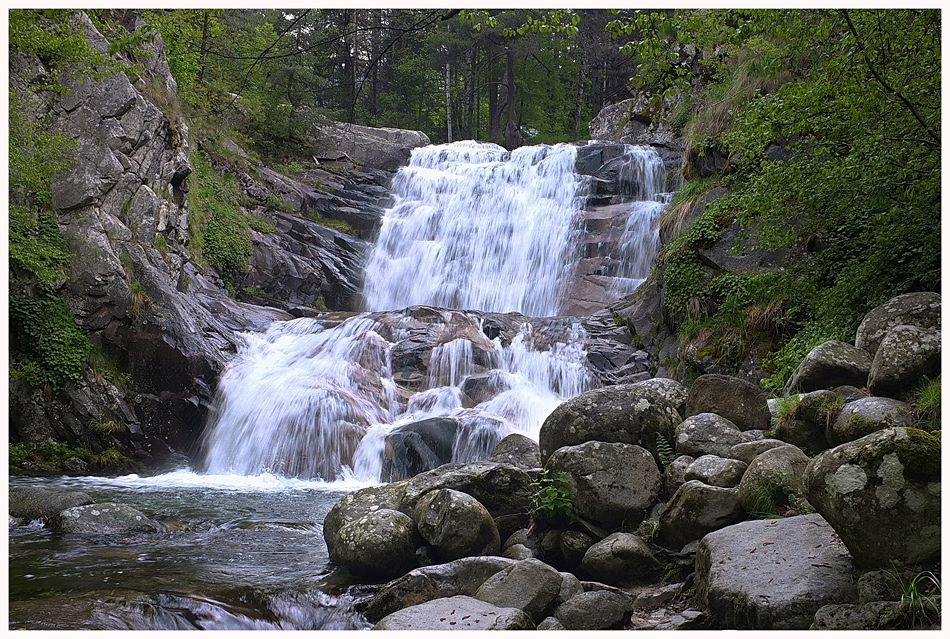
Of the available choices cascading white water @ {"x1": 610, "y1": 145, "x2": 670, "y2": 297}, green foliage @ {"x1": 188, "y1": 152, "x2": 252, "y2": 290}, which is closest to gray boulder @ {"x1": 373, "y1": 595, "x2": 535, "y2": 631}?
cascading white water @ {"x1": 610, "y1": 145, "x2": 670, "y2": 297}

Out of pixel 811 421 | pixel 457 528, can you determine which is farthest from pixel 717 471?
pixel 457 528

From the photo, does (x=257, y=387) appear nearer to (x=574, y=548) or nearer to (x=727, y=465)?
(x=574, y=548)

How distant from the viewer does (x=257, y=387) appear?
46.0 ft

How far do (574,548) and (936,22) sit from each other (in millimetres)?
6254

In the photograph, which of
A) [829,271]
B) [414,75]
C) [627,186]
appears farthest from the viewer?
[414,75]

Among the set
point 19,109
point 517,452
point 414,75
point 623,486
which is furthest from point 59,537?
point 414,75

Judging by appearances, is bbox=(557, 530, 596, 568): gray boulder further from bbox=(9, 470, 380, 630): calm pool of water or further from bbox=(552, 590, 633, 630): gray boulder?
bbox=(9, 470, 380, 630): calm pool of water

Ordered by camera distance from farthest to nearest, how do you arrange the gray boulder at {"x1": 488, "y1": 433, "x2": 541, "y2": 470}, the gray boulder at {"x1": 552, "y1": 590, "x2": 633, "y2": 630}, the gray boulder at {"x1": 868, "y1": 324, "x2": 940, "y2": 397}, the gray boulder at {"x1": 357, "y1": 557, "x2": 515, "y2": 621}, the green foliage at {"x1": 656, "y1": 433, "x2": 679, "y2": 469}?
the gray boulder at {"x1": 488, "y1": 433, "x2": 541, "y2": 470}
the green foliage at {"x1": 656, "y1": 433, "x2": 679, "y2": 469}
the gray boulder at {"x1": 868, "y1": 324, "x2": 940, "y2": 397}
the gray boulder at {"x1": 357, "y1": 557, "x2": 515, "y2": 621}
the gray boulder at {"x1": 552, "y1": 590, "x2": 633, "y2": 630}

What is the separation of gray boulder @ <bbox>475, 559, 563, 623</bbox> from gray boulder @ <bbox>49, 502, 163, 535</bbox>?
4.77m

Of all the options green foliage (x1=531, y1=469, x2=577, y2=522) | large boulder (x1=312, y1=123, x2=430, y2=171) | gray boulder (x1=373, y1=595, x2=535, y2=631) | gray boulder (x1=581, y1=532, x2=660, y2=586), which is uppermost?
large boulder (x1=312, y1=123, x2=430, y2=171)

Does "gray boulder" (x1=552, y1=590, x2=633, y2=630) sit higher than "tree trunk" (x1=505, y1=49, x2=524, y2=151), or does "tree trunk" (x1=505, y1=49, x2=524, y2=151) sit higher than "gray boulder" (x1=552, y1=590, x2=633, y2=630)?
"tree trunk" (x1=505, y1=49, x2=524, y2=151)

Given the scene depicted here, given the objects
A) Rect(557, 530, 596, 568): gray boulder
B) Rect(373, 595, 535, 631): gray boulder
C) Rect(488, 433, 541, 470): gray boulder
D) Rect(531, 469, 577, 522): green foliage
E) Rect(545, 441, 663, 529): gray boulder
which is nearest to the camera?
Rect(373, 595, 535, 631): gray boulder

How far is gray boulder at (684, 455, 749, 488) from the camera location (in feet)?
18.7

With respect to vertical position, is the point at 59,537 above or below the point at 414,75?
below
